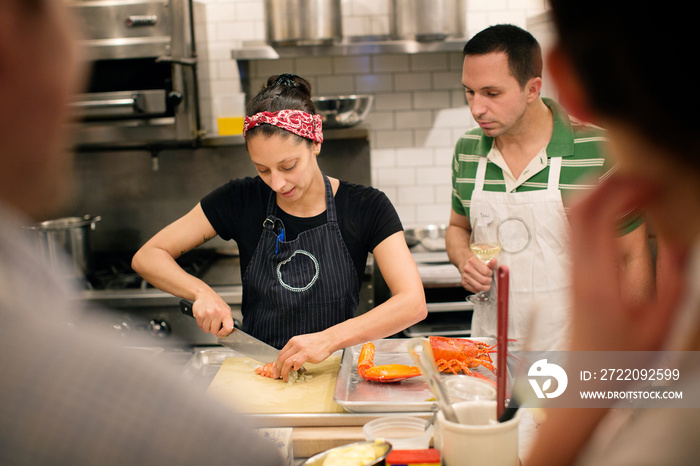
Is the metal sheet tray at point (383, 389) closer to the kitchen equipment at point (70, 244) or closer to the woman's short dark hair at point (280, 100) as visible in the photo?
the woman's short dark hair at point (280, 100)

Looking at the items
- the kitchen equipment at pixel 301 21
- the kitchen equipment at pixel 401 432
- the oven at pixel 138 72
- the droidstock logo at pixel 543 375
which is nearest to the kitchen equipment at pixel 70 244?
the oven at pixel 138 72

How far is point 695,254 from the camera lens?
39 centimetres

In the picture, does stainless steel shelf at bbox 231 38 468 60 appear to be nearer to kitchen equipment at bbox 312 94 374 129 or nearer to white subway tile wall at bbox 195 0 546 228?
kitchen equipment at bbox 312 94 374 129

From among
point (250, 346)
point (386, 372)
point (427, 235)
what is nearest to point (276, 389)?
point (250, 346)

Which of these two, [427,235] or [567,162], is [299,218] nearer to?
[567,162]

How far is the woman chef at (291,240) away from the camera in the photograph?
2.03 meters

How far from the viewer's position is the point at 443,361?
174cm

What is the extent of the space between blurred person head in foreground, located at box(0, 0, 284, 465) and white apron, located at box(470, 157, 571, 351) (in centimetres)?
210

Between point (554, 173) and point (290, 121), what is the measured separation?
1128 millimetres

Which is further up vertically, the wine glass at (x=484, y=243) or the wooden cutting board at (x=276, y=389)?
the wine glass at (x=484, y=243)

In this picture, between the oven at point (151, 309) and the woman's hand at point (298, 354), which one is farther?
the oven at point (151, 309)

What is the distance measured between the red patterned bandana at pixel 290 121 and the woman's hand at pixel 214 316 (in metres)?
0.62

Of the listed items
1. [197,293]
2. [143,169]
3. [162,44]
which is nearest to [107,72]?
[162,44]

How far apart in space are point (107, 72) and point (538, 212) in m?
2.71
